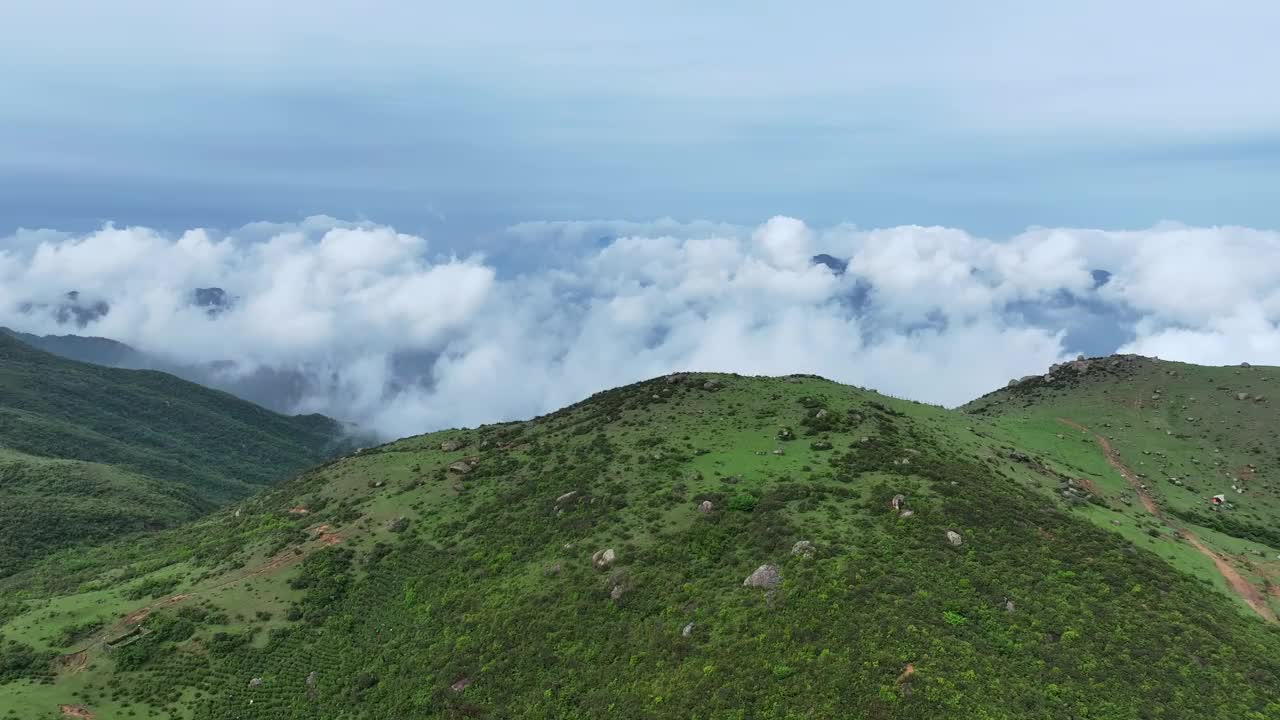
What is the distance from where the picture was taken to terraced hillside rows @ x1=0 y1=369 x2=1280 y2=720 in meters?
35.3

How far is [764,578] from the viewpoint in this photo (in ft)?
141

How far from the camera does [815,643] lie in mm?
36625

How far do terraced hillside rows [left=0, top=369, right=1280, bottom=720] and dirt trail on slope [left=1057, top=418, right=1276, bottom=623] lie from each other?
210cm

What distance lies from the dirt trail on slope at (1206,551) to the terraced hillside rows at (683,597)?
2102 mm

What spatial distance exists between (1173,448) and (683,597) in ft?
272

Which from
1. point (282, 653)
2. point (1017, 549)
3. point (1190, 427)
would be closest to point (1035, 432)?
point (1190, 427)

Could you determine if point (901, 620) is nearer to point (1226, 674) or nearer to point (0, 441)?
point (1226, 674)

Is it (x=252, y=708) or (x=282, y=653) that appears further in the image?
(x=282, y=653)

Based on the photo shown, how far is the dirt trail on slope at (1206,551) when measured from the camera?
1917 inches

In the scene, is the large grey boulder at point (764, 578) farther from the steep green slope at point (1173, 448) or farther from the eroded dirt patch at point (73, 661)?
the eroded dirt patch at point (73, 661)

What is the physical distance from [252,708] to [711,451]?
144ft

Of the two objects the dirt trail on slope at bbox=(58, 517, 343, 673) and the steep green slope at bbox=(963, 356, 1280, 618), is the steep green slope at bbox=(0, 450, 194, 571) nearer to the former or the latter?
the dirt trail on slope at bbox=(58, 517, 343, 673)

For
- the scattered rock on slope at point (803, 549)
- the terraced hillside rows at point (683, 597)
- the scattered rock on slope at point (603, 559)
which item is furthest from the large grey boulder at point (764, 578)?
the scattered rock on slope at point (603, 559)

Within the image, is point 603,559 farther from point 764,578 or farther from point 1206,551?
point 1206,551
